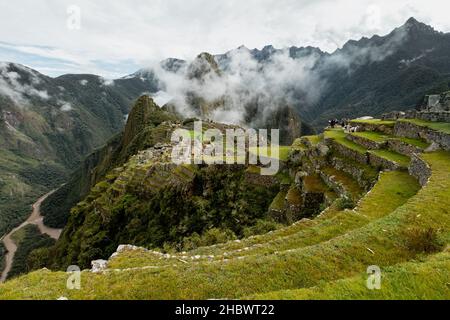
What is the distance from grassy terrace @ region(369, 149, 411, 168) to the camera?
73.2 ft

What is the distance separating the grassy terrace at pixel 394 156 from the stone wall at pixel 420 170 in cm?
99

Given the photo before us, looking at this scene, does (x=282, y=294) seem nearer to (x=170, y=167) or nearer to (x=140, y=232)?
(x=140, y=232)

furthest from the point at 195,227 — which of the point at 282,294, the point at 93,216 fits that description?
the point at 93,216

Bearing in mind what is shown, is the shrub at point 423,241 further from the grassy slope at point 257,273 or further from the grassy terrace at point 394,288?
the grassy terrace at point 394,288

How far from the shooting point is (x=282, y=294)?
8547mm

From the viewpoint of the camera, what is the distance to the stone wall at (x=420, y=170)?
1812cm

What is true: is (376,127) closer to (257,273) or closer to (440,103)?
(440,103)

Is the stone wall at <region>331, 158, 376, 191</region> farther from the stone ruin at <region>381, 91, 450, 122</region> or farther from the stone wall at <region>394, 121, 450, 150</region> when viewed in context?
the stone ruin at <region>381, 91, 450, 122</region>

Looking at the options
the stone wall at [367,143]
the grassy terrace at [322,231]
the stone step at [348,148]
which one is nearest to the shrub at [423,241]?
the grassy terrace at [322,231]

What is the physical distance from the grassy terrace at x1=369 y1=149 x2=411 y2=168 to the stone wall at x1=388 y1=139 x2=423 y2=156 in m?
0.39

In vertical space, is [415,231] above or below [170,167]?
above

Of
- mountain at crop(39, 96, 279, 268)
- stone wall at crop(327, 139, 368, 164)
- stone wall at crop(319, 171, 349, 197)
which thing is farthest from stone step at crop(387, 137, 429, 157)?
mountain at crop(39, 96, 279, 268)

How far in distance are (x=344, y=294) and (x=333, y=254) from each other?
9.64 feet

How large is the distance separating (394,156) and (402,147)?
5.46ft
